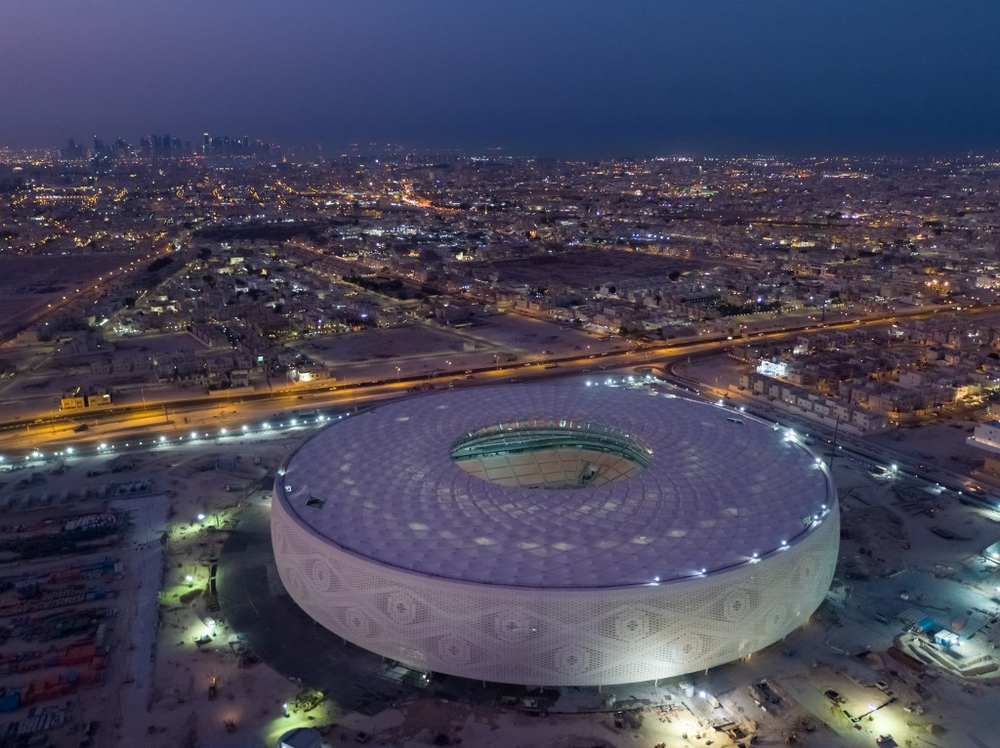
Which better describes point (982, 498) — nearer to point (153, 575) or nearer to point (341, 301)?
point (153, 575)

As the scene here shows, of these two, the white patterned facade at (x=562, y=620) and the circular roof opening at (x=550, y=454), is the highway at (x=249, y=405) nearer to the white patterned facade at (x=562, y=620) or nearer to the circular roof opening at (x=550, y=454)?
the circular roof opening at (x=550, y=454)

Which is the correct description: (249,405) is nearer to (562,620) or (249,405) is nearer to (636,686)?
(562,620)

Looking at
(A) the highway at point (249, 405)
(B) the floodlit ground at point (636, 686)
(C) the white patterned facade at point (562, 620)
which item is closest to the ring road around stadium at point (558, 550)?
(C) the white patterned facade at point (562, 620)

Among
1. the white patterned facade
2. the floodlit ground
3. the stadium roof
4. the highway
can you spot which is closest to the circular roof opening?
the stadium roof

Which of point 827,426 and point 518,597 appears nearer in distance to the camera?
point 518,597

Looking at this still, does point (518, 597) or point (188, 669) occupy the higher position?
point (518, 597)

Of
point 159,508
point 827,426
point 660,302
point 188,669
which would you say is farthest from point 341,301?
point 188,669
